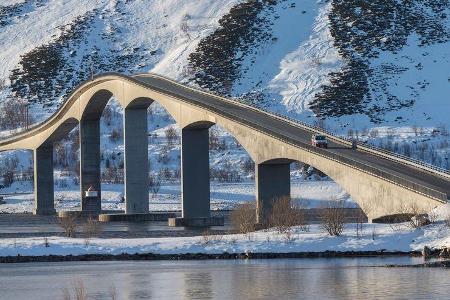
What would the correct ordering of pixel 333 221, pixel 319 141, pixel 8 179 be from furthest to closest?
pixel 8 179, pixel 319 141, pixel 333 221

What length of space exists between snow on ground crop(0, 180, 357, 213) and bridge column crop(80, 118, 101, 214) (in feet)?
41.4

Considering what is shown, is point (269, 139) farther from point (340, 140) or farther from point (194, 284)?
point (194, 284)

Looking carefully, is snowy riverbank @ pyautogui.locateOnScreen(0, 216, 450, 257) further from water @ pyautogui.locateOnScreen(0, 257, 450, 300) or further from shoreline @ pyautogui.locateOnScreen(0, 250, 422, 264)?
water @ pyautogui.locateOnScreen(0, 257, 450, 300)

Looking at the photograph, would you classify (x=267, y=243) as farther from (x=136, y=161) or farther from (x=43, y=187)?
(x=43, y=187)

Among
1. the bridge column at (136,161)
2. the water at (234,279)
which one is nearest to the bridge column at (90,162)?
the bridge column at (136,161)

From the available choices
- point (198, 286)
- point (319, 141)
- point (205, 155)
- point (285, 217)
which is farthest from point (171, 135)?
point (198, 286)

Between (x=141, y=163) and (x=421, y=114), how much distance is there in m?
84.2

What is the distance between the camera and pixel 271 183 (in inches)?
3625

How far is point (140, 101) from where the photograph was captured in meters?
116

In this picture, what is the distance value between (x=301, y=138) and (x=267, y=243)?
69.5ft

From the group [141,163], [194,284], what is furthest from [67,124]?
[194,284]

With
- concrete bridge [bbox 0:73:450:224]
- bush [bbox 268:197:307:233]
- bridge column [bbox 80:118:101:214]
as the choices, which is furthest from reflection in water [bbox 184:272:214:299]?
bridge column [bbox 80:118:101:214]

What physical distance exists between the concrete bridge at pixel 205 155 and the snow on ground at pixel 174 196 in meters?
10.4

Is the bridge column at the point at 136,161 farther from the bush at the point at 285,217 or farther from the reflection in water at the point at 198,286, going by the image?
the reflection in water at the point at 198,286
